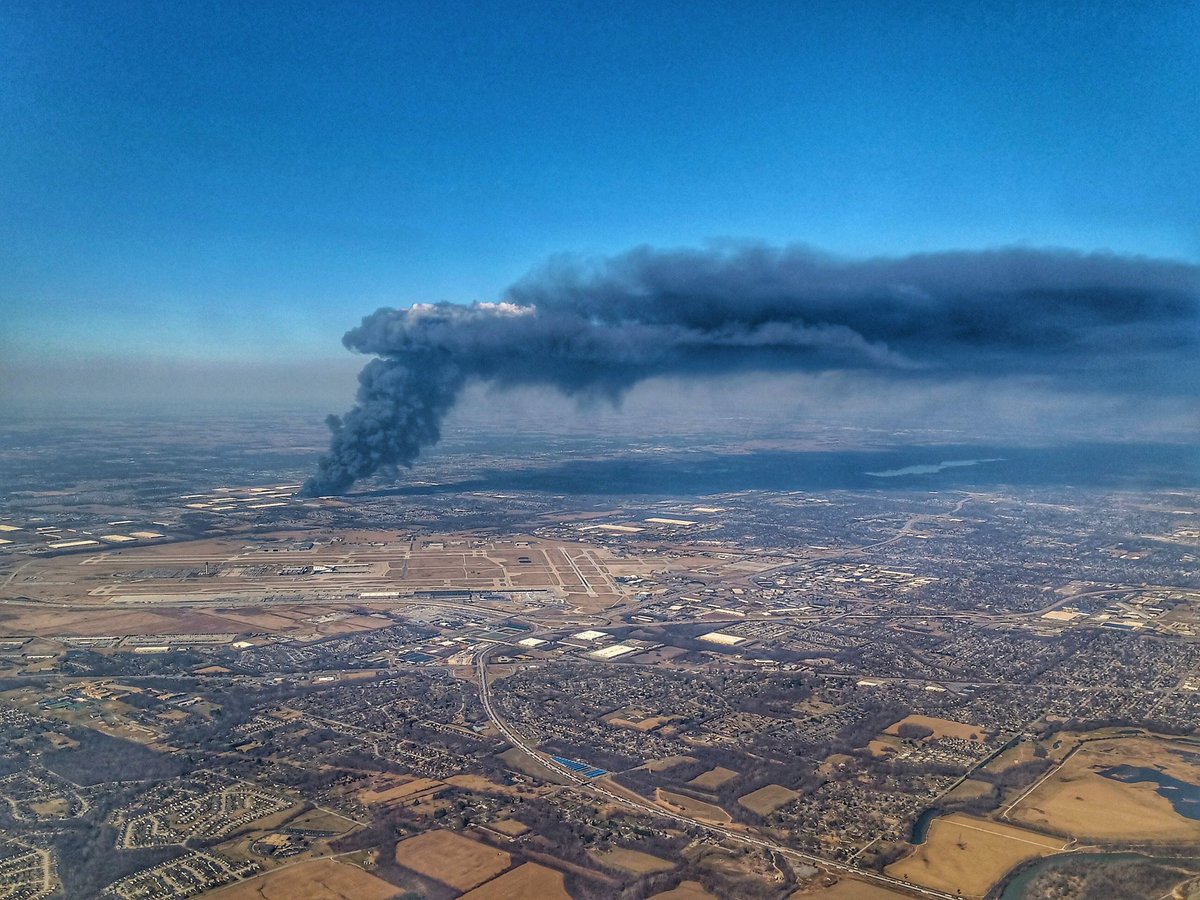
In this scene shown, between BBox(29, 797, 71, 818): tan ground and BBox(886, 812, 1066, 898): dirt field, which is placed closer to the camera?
BBox(886, 812, 1066, 898): dirt field

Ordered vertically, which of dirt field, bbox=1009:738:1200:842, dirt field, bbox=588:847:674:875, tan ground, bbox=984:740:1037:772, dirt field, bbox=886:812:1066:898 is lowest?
dirt field, bbox=588:847:674:875

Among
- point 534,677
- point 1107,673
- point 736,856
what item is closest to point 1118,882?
point 736,856

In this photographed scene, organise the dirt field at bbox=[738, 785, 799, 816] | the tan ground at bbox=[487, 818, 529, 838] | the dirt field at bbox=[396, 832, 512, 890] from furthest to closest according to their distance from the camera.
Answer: the dirt field at bbox=[738, 785, 799, 816]
the tan ground at bbox=[487, 818, 529, 838]
the dirt field at bbox=[396, 832, 512, 890]

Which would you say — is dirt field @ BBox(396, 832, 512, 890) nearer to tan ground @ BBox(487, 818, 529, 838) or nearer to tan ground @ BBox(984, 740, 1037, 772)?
tan ground @ BBox(487, 818, 529, 838)

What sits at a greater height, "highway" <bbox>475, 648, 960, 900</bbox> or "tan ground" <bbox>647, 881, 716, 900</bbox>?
"highway" <bbox>475, 648, 960, 900</bbox>

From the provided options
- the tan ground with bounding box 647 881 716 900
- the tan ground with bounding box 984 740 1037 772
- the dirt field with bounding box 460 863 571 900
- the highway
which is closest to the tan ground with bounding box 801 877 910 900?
the highway

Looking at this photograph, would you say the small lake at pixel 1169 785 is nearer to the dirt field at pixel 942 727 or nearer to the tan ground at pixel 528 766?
the dirt field at pixel 942 727

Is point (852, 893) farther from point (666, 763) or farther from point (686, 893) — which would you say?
point (666, 763)
